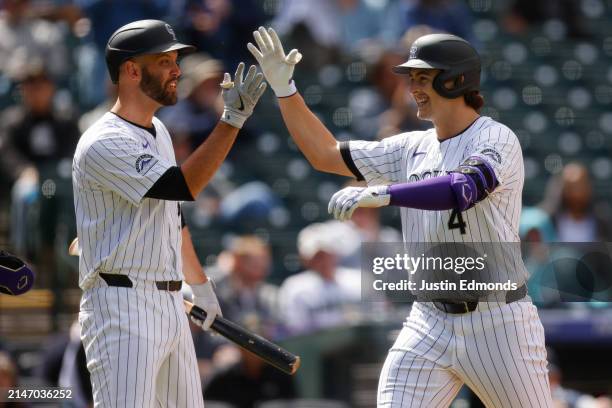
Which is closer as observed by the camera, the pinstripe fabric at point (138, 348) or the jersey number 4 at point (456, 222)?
the pinstripe fabric at point (138, 348)

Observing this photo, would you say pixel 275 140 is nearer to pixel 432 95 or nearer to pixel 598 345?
pixel 598 345

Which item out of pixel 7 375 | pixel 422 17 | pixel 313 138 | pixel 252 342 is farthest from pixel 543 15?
pixel 252 342

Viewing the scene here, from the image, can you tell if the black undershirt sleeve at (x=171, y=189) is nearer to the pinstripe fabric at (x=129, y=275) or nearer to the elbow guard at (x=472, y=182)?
the pinstripe fabric at (x=129, y=275)

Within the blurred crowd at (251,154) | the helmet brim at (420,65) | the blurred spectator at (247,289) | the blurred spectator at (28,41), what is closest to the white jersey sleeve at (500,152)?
the helmet brim at (420,65)

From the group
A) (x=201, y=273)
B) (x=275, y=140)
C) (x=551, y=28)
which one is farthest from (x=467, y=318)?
(x=551, y=28)

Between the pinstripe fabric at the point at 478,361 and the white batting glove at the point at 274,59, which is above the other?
the white batting glove at the point at 274,59

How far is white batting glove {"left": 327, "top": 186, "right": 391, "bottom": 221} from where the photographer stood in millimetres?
4133

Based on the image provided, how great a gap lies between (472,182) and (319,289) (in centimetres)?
327

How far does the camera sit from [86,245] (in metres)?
4.41

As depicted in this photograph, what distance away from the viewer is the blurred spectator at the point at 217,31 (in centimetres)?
945

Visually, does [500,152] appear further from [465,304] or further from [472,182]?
[465,304]

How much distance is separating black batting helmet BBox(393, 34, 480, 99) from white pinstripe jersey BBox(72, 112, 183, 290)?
1042mm

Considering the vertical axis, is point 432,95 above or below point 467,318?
above

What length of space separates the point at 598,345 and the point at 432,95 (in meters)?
3.43
